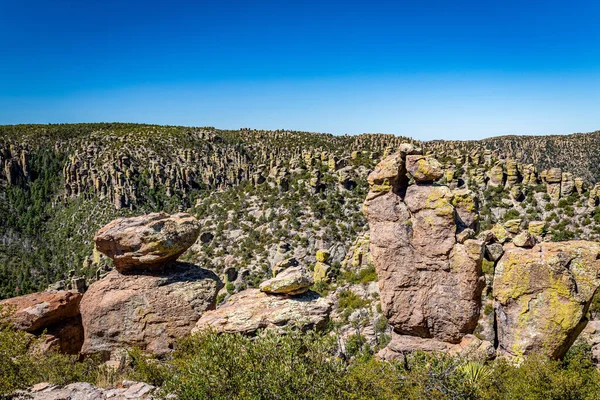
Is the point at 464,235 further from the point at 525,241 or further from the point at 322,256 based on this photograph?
the point at 322,256

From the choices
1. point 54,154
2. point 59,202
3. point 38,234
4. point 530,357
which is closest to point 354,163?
point 530,357

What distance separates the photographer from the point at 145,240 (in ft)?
58.0

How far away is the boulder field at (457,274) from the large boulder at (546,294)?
3 centimetres

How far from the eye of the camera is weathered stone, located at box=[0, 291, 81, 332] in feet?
54.4

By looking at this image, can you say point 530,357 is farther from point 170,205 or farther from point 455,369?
point 170,205

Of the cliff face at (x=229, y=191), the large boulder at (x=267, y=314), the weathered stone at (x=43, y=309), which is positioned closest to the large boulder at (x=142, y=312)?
the weathered stone at (x=43, y=309)

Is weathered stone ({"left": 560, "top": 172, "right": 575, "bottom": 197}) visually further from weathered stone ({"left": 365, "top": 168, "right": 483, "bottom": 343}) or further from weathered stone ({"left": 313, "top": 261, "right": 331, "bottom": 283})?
weathered stone ({"left": 365, "top": 168, "right": 483, "bottom": 343})

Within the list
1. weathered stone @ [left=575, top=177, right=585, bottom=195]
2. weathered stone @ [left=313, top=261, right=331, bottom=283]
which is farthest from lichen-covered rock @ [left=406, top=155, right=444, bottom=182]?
weathered stone @ [left=575, top=177, right=585, bottom=195]

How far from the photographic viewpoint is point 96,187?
89.7 m

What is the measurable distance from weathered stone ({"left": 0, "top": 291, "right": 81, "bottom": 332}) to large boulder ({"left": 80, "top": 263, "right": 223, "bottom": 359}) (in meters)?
0.86

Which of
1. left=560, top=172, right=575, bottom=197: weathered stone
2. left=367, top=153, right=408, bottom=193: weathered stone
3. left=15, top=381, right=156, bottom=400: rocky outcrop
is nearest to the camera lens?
left=15, top=381, right=156, bottom=400: rocky outcrop

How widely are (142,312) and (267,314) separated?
671 centimetres

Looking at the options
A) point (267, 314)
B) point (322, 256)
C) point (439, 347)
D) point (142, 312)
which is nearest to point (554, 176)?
point (322, 256)

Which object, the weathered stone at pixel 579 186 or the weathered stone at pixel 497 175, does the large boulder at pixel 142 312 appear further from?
the weathered stone at pixel 579 186
